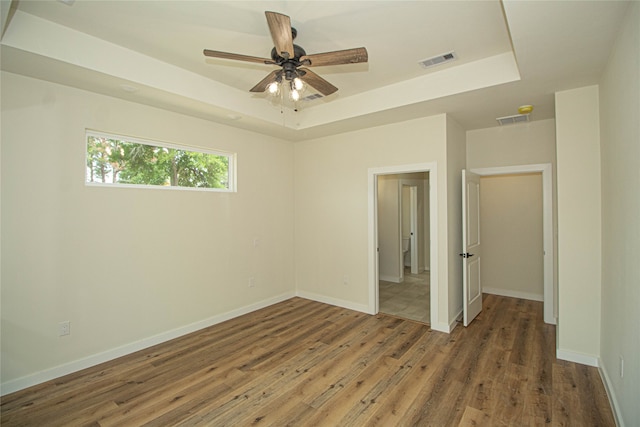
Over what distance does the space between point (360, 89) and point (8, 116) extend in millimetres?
3407

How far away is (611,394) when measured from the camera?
2352 mm

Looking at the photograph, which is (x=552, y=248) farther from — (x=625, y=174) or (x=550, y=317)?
(x=625, y=174)

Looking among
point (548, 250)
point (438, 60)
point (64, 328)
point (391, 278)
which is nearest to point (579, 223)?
point (548, 250)

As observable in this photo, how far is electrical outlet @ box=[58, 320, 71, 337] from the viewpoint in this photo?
282 cm

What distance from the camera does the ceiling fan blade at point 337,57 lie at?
209cm

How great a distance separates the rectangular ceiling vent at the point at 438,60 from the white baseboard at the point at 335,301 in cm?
324

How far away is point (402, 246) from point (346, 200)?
2381mm

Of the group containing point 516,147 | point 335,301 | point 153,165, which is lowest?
point 335,301

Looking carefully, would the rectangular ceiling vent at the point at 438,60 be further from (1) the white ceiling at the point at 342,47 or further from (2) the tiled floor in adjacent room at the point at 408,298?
(2) the tiled floor in adjacent room at the point at 408,298

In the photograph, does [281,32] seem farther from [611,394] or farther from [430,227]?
[611,394]

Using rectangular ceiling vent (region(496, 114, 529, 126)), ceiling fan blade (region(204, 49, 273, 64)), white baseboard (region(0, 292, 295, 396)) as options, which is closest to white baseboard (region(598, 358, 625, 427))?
rectangular ceiling vent (region(496, 114, 529, 126))

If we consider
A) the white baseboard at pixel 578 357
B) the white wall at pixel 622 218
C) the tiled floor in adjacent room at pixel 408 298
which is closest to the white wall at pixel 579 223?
the white baseboard at pixel 578 357

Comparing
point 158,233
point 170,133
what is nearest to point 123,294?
point 158,233

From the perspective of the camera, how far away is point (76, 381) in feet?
9.01
